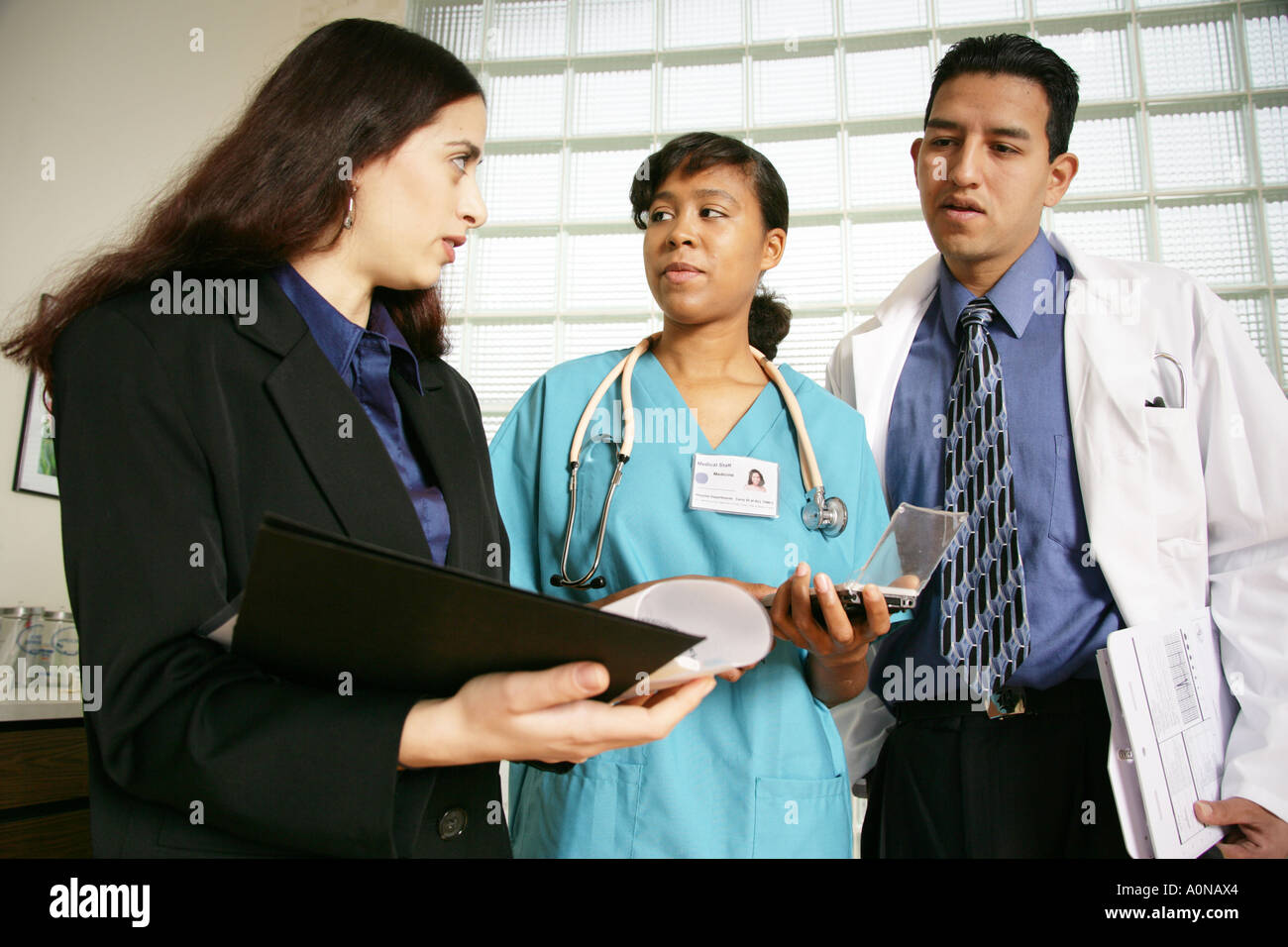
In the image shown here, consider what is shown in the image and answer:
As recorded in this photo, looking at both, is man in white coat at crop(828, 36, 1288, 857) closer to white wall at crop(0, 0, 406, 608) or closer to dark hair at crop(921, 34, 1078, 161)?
dark hair at crop(921, 34, 1078, 161)

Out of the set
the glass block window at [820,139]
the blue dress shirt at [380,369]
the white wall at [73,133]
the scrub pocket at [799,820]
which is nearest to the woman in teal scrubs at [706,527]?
the scrub pocket at [799,820]

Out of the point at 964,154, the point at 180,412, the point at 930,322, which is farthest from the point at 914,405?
the point at 180,412

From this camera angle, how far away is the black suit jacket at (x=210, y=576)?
2.06 feet

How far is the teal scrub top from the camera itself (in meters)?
1.23

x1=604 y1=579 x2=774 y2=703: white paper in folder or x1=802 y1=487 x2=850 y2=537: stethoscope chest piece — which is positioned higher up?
x1=802 y1=487 x2=850 y2=537: stethoscope chest piece

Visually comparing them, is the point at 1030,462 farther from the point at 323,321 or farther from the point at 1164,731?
the point at 323,321

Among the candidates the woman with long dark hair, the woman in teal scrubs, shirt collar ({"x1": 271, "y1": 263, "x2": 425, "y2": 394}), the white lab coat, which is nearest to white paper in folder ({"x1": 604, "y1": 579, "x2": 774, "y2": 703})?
the woman with long dark hair

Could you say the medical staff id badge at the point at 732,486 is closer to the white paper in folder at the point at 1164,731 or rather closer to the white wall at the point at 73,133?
the white paper in folder at the point at 1164,731

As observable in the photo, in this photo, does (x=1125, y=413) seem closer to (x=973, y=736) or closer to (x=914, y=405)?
(x=914, y=405)

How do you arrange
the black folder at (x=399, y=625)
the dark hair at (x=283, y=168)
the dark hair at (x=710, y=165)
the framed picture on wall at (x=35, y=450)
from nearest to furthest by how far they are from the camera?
the black folder at (x=399, y=625) → the dark hair at (x=283, y=168) → the dark hair at (x=710, y=165) → the framed picture on wall at (x=35, y=450)

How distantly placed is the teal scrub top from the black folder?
2.06 feet

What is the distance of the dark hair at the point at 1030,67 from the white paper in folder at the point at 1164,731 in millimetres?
950

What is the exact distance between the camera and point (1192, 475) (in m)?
1.42

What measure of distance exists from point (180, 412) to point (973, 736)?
1212mm
